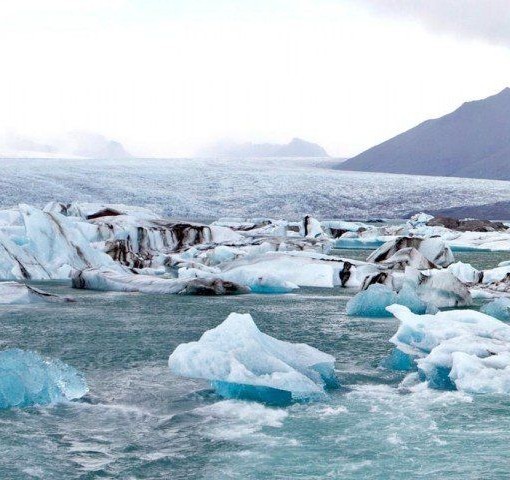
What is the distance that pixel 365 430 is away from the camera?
12.5ft

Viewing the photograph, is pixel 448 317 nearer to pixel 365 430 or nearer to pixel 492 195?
pixel 365 430

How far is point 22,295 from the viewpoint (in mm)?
8195

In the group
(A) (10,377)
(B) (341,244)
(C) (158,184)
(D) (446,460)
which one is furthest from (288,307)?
(C) (158,184)

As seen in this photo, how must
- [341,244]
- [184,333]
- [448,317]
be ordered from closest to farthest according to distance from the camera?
[448,317]
[184,333]
[341,244]

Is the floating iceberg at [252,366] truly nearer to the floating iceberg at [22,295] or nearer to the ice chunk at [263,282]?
the floating iceberg at [22,295]

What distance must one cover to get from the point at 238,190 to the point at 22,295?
3132 centimetres

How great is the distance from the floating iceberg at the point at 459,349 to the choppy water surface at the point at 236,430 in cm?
17

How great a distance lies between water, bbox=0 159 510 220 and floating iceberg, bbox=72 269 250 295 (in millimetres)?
23495

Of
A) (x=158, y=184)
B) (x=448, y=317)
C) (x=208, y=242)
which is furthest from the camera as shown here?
(x=158, y=184)

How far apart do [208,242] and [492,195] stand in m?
31.5

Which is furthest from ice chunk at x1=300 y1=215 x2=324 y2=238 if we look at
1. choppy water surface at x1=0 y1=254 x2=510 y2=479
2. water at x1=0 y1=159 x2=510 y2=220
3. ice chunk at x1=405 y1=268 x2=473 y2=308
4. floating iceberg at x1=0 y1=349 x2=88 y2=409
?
floating iceberg at x1=0 y1=349 x2=88 y2=409

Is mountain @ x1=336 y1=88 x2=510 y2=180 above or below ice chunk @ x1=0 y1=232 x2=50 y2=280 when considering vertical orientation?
above

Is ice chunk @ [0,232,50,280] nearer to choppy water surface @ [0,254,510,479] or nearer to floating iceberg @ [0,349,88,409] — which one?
choppy water surface @ [0,254,510,479]

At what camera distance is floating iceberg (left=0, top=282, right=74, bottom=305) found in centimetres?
816
